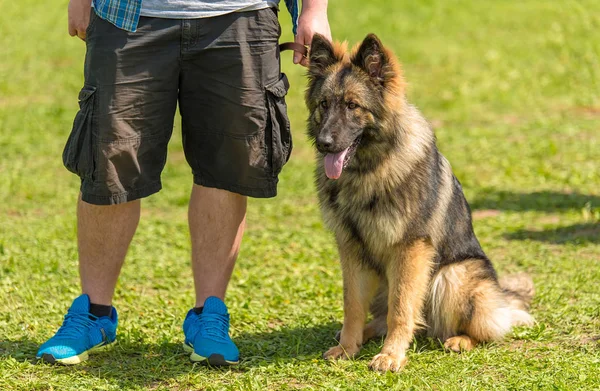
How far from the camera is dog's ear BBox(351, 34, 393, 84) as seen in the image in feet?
13.2

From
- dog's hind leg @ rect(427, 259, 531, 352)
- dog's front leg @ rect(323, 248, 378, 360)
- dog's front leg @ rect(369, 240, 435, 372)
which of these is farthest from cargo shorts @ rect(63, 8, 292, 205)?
dog's hind leg @ rect(427, 259, 531, 352)

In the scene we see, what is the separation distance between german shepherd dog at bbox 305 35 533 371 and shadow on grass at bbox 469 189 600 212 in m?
3.27

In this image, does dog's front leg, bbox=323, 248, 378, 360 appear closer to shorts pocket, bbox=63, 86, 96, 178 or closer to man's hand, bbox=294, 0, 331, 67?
man's hand, bbox=294, 0, 331, 67

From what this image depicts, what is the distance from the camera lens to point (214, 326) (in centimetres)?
425

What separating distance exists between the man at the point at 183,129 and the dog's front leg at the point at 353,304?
1.86ft

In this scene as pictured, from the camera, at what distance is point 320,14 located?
420 cm

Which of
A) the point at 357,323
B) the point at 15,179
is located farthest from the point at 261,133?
the point at 15,179

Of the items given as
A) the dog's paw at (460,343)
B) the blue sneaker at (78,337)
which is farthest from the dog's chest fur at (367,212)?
the blue sneaker at (78,337)

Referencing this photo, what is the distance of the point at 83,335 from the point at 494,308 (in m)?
2.15

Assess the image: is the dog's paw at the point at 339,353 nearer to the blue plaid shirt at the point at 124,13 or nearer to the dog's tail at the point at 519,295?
the dog's tail at the point at 519,295

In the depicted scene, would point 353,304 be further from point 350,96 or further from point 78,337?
point 78,337

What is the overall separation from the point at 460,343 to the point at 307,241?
258 centimetres

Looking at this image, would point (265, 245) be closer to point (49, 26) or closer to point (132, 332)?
point (132, 332)

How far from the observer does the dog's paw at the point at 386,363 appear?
408 cm
